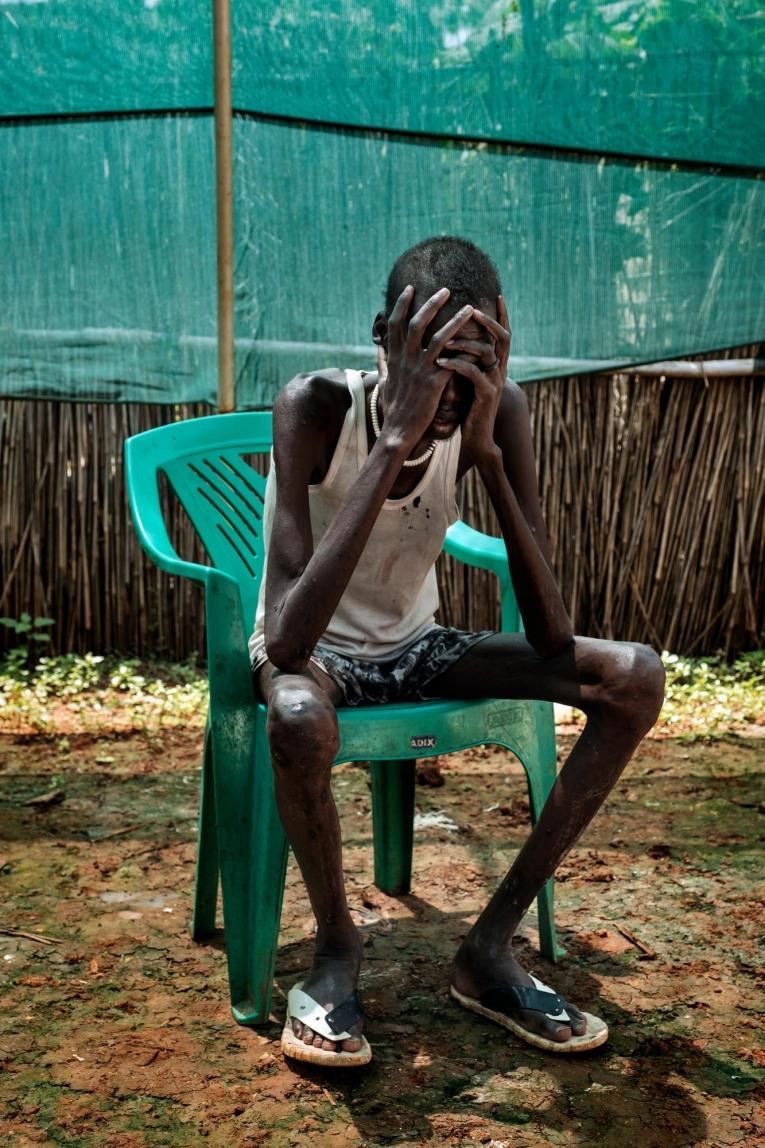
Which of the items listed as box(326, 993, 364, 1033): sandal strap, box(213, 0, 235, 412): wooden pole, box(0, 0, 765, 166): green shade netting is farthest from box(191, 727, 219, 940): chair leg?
box(0, 0, 765, 166): green shade netting

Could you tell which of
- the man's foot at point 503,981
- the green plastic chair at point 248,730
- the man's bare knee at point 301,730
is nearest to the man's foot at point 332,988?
the green plastic chair at point 248,730

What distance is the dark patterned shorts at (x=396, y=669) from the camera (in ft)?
7.80

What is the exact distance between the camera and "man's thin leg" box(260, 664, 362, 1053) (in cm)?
206

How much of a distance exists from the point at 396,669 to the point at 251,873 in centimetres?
51

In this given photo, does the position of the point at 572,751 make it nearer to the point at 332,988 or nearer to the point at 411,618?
the point at 411,618

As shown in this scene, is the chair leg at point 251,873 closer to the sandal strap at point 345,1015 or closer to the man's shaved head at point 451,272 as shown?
the sandal strap at point 345,1015

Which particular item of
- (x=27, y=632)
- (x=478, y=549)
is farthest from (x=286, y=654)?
(x=27, y=632)

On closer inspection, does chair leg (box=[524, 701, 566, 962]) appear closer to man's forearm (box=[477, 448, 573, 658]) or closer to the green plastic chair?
the green plastic chair

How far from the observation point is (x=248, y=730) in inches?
90.4

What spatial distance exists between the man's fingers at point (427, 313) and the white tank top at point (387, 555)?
0.31 m

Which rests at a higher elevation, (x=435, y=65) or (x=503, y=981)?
(x=435, y=65)

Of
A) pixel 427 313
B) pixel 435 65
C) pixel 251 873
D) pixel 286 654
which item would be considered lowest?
pixel 251 873

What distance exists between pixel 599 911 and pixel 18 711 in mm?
2311

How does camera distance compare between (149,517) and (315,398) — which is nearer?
(315,398)
